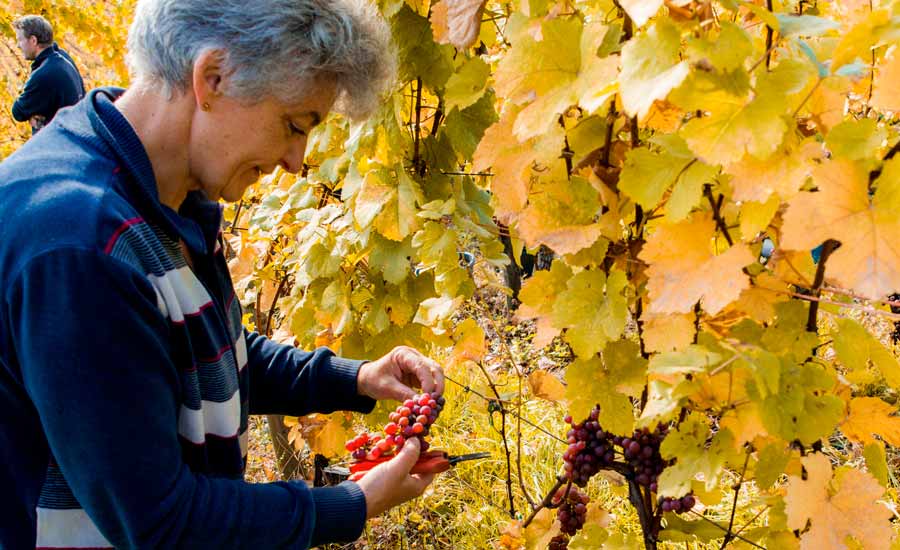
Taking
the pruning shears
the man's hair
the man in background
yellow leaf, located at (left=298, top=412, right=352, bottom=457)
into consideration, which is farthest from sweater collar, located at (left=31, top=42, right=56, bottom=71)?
the pruning shears

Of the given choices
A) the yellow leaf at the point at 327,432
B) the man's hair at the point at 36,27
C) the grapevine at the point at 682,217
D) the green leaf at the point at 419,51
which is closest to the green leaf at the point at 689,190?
the grapevine at the point at 682,217

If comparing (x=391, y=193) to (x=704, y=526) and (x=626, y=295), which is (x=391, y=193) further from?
(x=704, y=526)

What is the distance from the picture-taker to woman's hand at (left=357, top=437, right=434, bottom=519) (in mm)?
1396

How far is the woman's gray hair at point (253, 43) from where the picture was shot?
121cm

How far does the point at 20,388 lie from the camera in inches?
44.8

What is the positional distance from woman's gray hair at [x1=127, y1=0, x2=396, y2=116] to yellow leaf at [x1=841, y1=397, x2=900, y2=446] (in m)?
1.05

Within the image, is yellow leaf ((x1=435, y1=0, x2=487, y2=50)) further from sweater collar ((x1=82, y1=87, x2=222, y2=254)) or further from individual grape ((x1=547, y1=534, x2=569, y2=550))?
individual grape ((x1=547, y1=534, x2=569, y2=550))

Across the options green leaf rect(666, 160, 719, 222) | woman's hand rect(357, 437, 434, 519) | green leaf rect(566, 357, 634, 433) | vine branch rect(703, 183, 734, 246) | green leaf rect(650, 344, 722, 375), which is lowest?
woman's hand rect(357, 437, 434, 519)

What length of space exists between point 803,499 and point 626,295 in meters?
0.40

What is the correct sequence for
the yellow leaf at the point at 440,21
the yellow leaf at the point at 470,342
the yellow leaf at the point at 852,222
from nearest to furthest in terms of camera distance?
the yellow leaf at the point at 852,222 < the yellow leaf at the point at 440,21 < the yellow leaf at the point at 470,342

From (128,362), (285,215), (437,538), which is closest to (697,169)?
(128,362)

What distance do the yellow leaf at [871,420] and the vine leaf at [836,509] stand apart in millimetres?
232

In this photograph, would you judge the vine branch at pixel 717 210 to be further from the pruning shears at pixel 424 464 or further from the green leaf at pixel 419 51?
the green leaf at pixel 419 51

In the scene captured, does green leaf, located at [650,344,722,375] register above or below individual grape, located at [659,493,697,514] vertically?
above
